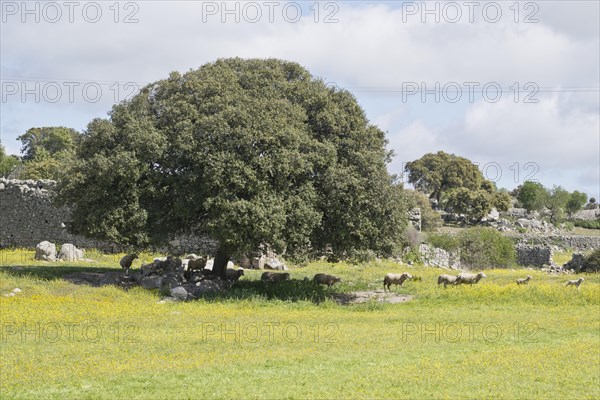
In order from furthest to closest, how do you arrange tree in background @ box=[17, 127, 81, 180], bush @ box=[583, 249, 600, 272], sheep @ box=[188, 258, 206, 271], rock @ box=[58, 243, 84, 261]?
tree in background @ box=[17, 127, 81, 180] < bush @ box=[583, 249, 600, 272] < rock @ box=[58, 243, 84, 261] < sheep @ box=[188, 258, 206, 271]

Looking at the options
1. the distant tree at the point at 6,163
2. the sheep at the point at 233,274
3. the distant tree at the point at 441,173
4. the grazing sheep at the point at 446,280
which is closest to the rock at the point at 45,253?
the sheep at the point at 233,274

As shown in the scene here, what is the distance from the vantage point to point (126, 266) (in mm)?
36469

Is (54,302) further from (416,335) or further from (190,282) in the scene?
(416,335)

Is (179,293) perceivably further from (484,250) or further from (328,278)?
(484,250)

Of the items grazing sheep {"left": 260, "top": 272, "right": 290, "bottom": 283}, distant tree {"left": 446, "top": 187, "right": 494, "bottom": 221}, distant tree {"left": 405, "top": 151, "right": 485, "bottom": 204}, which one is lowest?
grazing sheep {"left": 260, "top": 272, "right": 290, "bottom": 283}

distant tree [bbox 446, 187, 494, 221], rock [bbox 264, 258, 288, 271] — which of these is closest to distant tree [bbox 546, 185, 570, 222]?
distant tree [bbox 446, 187, 494, 221]

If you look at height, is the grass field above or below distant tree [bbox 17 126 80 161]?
below

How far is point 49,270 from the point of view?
34.2 m

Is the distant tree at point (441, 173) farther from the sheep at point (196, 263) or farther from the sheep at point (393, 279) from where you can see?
the sheep at point (196, 263)

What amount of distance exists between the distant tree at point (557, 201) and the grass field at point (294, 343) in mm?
100139

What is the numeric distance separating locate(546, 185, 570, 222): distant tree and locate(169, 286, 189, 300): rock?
108m

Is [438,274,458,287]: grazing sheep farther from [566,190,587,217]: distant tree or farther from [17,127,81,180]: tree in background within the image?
[566,190,587,217]: distant tree

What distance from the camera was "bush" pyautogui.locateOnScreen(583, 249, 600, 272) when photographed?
4641 cm

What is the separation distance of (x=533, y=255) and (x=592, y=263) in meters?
24.9
